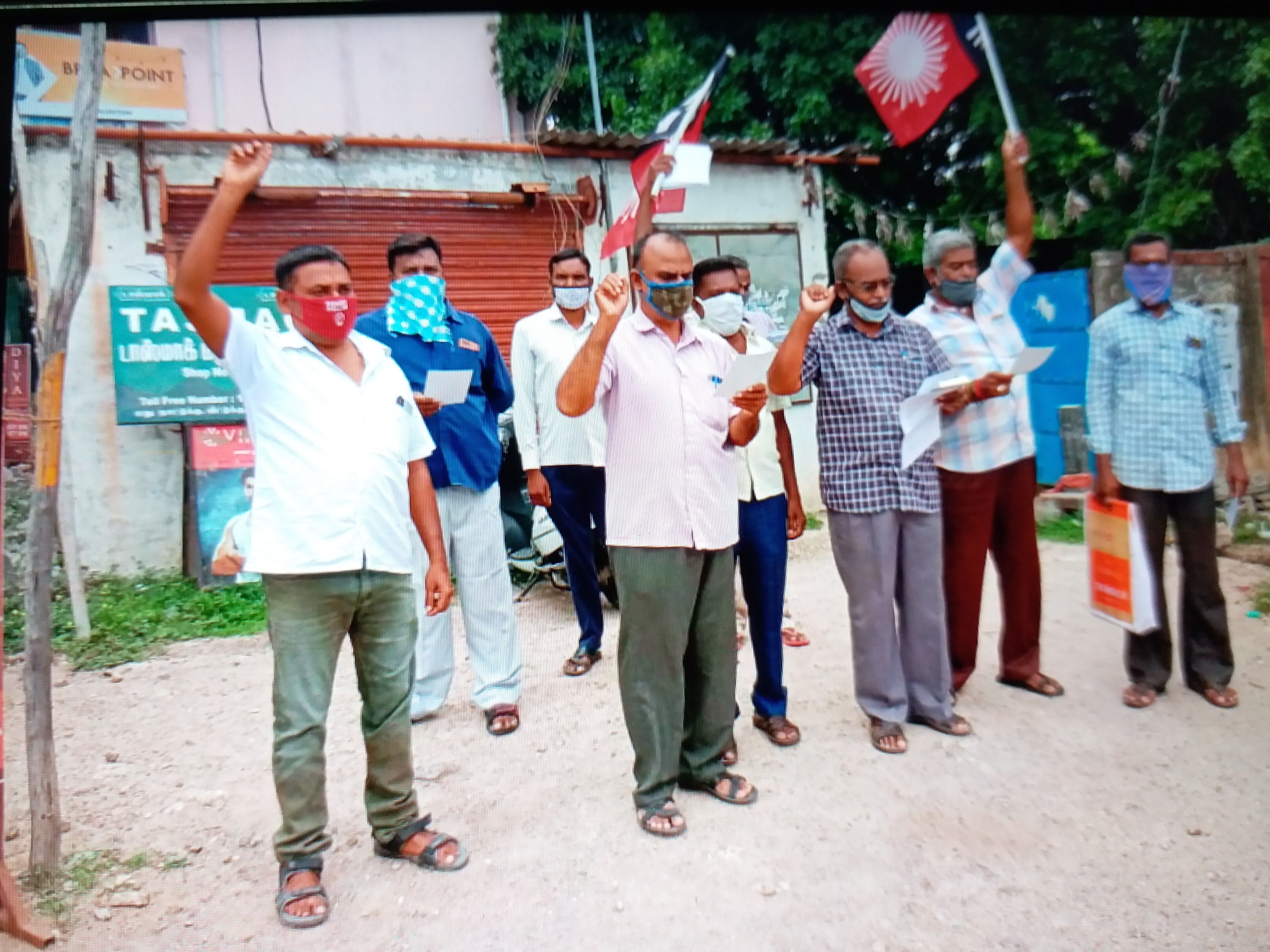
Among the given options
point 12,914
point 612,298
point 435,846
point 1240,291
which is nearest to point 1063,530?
point 1240,291

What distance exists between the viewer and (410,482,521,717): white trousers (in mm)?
3094

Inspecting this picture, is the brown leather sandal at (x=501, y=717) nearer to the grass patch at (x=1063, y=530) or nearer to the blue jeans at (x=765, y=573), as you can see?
the blue jeans at (x=765, y=573)

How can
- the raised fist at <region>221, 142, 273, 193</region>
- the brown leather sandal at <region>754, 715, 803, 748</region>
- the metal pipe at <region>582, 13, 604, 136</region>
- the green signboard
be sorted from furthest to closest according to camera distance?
the green signboard
the metal pipe at <region>582, 13, 604, 136</region>
the brown leather sandal at <region>754, 715, 803, 748</region>
the raised fist at <region>221, 142, 273, 193</region>

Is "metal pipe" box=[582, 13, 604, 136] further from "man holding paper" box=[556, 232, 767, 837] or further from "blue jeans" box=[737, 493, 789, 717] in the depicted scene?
"blue jeans" box=[737, 493, 789, 717]

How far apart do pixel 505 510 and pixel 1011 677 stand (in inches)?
98.4

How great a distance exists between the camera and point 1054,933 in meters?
1.98

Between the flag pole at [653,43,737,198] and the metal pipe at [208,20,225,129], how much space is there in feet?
4.02

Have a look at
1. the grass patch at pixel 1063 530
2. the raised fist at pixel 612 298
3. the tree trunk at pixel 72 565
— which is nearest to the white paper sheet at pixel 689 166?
the raised fist at pixel 612 298

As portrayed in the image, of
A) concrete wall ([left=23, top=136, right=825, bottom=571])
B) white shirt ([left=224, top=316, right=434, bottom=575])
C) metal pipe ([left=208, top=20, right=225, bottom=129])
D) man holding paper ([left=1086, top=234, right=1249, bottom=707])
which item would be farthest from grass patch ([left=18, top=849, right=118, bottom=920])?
man holding paper ([left=1086, top=234, right=1249, bottom=707])

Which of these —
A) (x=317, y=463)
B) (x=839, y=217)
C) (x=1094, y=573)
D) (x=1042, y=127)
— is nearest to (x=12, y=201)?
(x=317, y=463)

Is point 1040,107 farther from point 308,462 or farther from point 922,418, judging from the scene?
point 308,462

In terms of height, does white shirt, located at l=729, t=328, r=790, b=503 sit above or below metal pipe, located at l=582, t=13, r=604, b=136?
below

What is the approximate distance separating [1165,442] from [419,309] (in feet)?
7.62

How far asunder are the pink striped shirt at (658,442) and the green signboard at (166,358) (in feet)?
7.38
